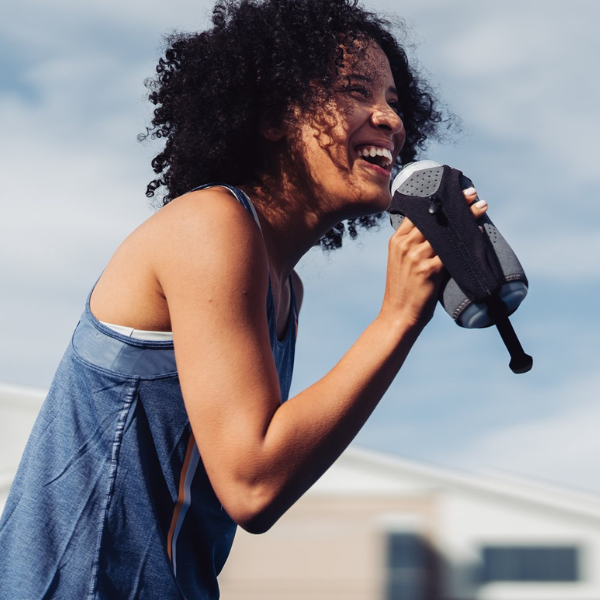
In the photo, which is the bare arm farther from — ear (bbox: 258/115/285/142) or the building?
the building

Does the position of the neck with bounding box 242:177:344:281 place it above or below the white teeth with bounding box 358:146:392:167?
below

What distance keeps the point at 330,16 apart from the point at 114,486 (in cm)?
162

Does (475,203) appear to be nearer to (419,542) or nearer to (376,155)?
(376,155)

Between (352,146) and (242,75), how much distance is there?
49cm

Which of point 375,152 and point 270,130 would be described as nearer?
point 375,152

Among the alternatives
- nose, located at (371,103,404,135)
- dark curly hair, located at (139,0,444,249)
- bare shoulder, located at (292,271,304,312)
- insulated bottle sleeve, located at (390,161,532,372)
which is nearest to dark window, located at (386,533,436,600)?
bare shoulder, located at (292,271,304,312)

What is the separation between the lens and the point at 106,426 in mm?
2006

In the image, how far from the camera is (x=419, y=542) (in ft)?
44.6

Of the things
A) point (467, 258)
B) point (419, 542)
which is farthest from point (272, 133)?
point (419, 542)

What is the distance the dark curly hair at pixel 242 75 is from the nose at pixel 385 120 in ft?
0.51

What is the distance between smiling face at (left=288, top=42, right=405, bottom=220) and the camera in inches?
97.5

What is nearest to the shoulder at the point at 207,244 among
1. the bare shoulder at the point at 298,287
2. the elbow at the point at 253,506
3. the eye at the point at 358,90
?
the elbow at the point at 253,506

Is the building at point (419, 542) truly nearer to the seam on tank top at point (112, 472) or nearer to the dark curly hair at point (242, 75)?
the dark curly hair at point (242, 75)

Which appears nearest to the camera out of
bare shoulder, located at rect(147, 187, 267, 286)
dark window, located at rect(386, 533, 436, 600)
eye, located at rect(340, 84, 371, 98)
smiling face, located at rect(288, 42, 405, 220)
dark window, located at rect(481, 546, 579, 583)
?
bare shoulder, located at rect(147, 187, 267, 286)
